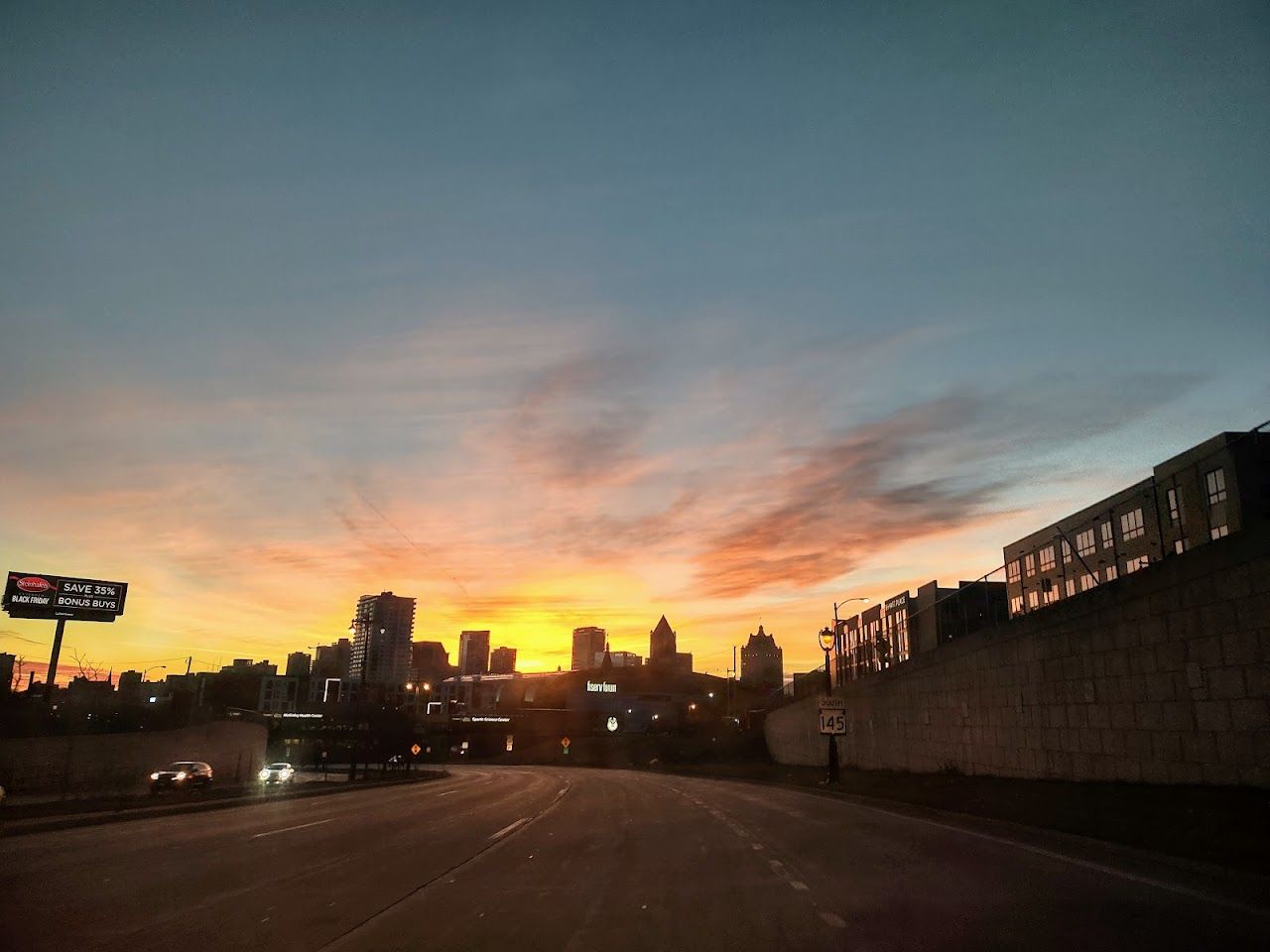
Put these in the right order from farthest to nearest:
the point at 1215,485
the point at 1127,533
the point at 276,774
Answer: the point at 276,774 → the point at 1127,533 → the point at 1215,485

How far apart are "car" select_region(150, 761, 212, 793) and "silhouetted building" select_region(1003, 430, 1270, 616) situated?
3636cm

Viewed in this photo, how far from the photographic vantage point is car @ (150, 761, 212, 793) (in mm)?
40000

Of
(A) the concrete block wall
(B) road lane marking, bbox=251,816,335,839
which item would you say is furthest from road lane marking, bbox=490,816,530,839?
(A) the concrete block wall

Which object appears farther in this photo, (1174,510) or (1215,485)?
(1174,510)

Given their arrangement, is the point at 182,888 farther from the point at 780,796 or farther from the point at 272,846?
the point at 780,796

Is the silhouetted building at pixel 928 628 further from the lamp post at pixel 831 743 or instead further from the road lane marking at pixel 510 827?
the road lane marking at pixel 510 827

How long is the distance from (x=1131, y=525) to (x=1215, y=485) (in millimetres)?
9767

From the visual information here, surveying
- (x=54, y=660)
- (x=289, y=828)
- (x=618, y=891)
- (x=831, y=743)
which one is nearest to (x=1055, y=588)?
(x=831, y=743)

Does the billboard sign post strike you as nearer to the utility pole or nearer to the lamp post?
the utility pole

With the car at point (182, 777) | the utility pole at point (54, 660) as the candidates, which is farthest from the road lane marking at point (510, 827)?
the utility pole at point (54, 660)

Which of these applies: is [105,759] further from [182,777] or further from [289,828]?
[289,828]

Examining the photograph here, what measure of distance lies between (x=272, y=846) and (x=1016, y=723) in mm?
20500

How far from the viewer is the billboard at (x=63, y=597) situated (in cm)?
6506

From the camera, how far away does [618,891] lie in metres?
12.2
